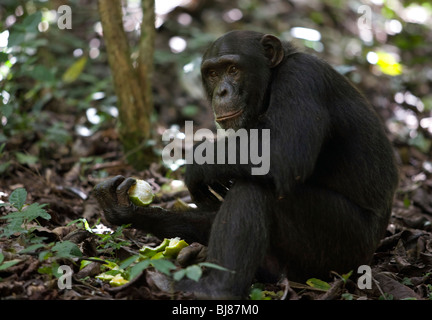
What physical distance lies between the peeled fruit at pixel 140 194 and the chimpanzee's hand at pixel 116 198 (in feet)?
0.19

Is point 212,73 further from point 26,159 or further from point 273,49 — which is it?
point 26,159

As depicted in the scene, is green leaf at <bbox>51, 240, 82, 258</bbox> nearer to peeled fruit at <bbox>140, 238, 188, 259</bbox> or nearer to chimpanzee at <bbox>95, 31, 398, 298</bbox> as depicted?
peeled fruit at <bbox>140, 238, 188, 259</bbox>

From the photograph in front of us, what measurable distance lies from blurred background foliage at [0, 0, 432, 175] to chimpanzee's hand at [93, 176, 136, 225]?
9.07 ft

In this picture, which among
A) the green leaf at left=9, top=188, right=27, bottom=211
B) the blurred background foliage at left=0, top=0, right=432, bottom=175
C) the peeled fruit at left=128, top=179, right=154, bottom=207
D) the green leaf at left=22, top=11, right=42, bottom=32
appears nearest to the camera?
the green leaf at left=9, top=188, right=27, bottom=211

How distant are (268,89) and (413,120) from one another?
746 cm

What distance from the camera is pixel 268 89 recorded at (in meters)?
5.64

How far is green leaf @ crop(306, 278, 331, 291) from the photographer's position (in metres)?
5.02

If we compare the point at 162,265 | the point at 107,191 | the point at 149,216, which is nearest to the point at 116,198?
the point at 107,191

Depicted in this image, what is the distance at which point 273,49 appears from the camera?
5.78m

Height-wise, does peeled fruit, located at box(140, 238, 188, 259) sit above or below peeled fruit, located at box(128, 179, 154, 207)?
below

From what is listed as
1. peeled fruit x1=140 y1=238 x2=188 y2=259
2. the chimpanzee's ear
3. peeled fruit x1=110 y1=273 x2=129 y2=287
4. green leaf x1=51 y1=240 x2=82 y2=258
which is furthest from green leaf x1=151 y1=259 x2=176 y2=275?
the chimpanzee's ear

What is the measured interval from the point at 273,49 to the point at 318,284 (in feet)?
8.11

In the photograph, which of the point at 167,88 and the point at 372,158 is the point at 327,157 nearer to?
the point at 372,158

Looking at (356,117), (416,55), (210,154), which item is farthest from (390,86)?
(210,154)
